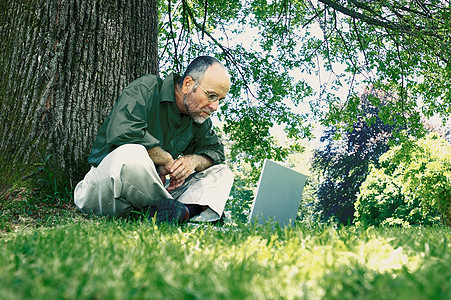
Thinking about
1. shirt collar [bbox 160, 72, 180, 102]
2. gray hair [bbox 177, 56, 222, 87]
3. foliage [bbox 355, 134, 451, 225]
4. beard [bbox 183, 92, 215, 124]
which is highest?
gray hair [bbox 177, 56, 222, 87]

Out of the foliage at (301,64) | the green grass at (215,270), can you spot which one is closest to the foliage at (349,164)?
the foliage at (301,64)

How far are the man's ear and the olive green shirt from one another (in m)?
0.11

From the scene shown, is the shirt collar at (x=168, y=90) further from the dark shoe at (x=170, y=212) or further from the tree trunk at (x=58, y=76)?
the dark shoe at (x=170, y=212)

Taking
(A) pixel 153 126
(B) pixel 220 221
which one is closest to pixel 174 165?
(A) pixel 153 126

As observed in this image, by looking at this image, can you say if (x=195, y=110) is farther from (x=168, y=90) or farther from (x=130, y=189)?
(x=130, y=189)

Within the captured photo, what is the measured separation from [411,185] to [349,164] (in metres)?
9.49

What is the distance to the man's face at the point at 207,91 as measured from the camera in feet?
12.2

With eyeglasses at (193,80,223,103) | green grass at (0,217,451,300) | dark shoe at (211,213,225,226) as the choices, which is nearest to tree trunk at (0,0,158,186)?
eyeglasses at (193,80,223,103)

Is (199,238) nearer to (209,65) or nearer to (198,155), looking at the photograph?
(198,155)

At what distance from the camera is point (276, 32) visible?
31.3ft

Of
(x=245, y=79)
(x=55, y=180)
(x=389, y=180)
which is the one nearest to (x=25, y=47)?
(x=55, y=180)

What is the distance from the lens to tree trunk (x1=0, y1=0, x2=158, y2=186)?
4.01 m

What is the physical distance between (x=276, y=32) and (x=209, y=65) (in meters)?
6.27

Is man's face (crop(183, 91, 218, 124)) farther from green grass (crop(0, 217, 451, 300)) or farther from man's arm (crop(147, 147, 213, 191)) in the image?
green grass (crop(0, 217, 451, 300))
